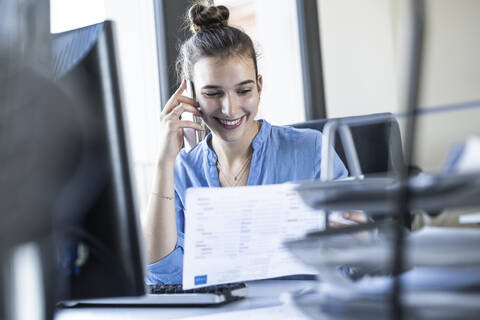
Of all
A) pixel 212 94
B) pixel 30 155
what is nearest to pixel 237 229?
pixel 30 155

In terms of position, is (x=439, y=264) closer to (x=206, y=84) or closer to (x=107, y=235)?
(x=107, y=235)

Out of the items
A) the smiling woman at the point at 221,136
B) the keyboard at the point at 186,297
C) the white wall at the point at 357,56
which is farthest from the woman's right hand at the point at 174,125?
the white wall at the point at 357,56

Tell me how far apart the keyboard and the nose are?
58 cm

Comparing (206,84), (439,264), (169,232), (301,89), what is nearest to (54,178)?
(439,264)

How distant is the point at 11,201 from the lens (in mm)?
516

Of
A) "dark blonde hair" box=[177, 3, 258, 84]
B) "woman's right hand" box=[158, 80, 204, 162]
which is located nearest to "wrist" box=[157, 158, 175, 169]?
"woman's right hand" box=[158, 80, 204, 162]

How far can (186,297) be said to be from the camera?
1.01 m

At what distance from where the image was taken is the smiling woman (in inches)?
57.3

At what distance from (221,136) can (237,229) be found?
0.66 m

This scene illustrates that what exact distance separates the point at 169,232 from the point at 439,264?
1.05m

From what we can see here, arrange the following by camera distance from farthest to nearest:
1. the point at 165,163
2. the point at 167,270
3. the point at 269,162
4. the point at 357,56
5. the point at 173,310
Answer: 1. the point at 357,56
2. the point at 269,162
3. the point at 165,163
4. the point at 167,270
5. the point at 173,310

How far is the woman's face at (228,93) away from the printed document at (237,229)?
0.56 metres

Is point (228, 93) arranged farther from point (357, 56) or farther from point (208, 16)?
point (357, 56)

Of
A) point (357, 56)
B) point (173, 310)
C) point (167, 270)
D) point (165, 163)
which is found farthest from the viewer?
point (357, 56)
